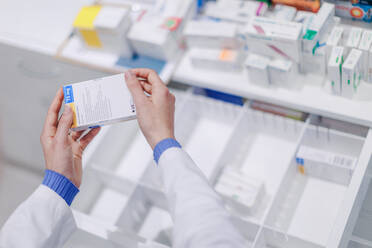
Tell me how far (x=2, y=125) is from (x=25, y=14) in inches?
21.4

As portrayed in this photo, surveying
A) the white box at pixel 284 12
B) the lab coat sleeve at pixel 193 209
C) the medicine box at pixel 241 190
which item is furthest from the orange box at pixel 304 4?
the lab coat sleeve at pixel 193 209

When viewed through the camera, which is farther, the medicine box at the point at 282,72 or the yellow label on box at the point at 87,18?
the yellow label on box at the point at 87,18

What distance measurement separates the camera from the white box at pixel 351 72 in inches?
57.9

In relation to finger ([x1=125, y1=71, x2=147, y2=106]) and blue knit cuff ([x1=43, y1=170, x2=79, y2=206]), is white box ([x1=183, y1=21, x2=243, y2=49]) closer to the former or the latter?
finger ([x1=125, y1=71, x2=147, y2=106])

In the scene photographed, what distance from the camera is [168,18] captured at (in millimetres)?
1822

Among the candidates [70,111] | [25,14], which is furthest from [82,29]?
[70,111]

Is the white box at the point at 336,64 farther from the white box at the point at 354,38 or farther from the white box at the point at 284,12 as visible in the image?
the white box at the point at 284,12

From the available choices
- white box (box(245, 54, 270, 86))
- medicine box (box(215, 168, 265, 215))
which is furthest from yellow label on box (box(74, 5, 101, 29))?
medicine box (box(215, 168, 265, 215))

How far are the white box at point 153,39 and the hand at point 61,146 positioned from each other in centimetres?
52

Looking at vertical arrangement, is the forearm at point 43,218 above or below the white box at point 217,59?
below

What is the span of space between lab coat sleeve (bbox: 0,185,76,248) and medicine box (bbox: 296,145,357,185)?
2.83 feet

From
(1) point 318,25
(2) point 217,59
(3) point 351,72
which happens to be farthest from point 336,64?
(2) point 217,59

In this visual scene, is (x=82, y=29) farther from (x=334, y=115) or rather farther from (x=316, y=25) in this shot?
(x=334, y=115)

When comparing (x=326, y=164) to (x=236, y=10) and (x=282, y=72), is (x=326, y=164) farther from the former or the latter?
(x=236, y=10)
